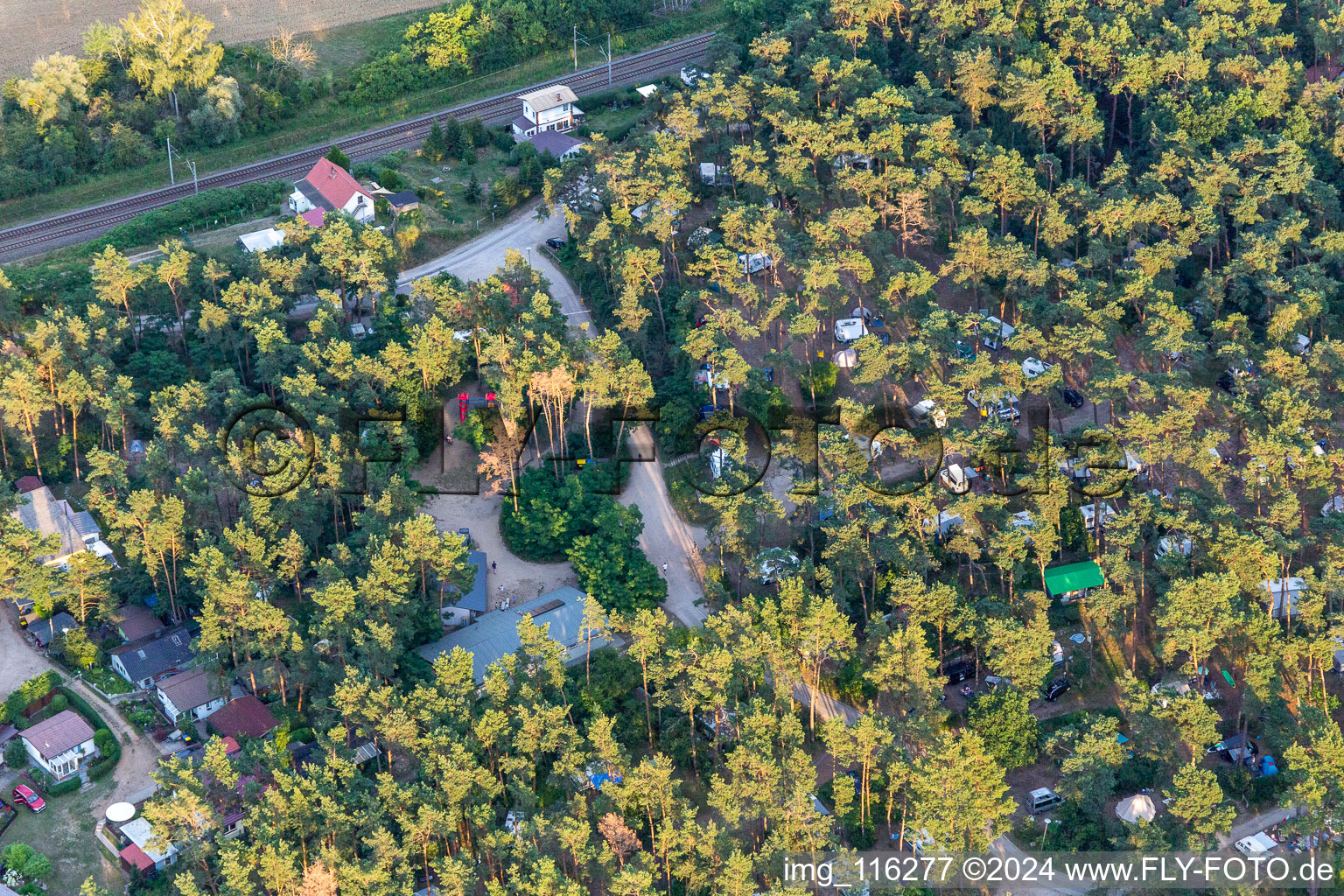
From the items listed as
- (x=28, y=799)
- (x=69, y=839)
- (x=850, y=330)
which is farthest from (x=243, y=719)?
(x=850, y=330)

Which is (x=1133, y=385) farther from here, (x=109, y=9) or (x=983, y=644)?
(x=109, y=9)

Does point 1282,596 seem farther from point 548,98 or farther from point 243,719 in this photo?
point 548,98

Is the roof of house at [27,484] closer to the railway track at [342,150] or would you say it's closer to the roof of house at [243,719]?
the roof of house at [243,719]

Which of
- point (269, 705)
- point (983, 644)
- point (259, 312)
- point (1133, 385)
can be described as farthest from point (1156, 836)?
point (259, 312)

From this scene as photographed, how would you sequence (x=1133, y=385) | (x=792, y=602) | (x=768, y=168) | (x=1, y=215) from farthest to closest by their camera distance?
(x=1, y=215)
(x=768, y=168)
(x=1133, y=385)
(x=792, y=602)

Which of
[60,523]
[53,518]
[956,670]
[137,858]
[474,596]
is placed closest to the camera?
[137,858]

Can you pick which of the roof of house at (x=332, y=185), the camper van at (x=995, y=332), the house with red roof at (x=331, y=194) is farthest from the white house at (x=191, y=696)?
the camper van at (x=995, y=332)
